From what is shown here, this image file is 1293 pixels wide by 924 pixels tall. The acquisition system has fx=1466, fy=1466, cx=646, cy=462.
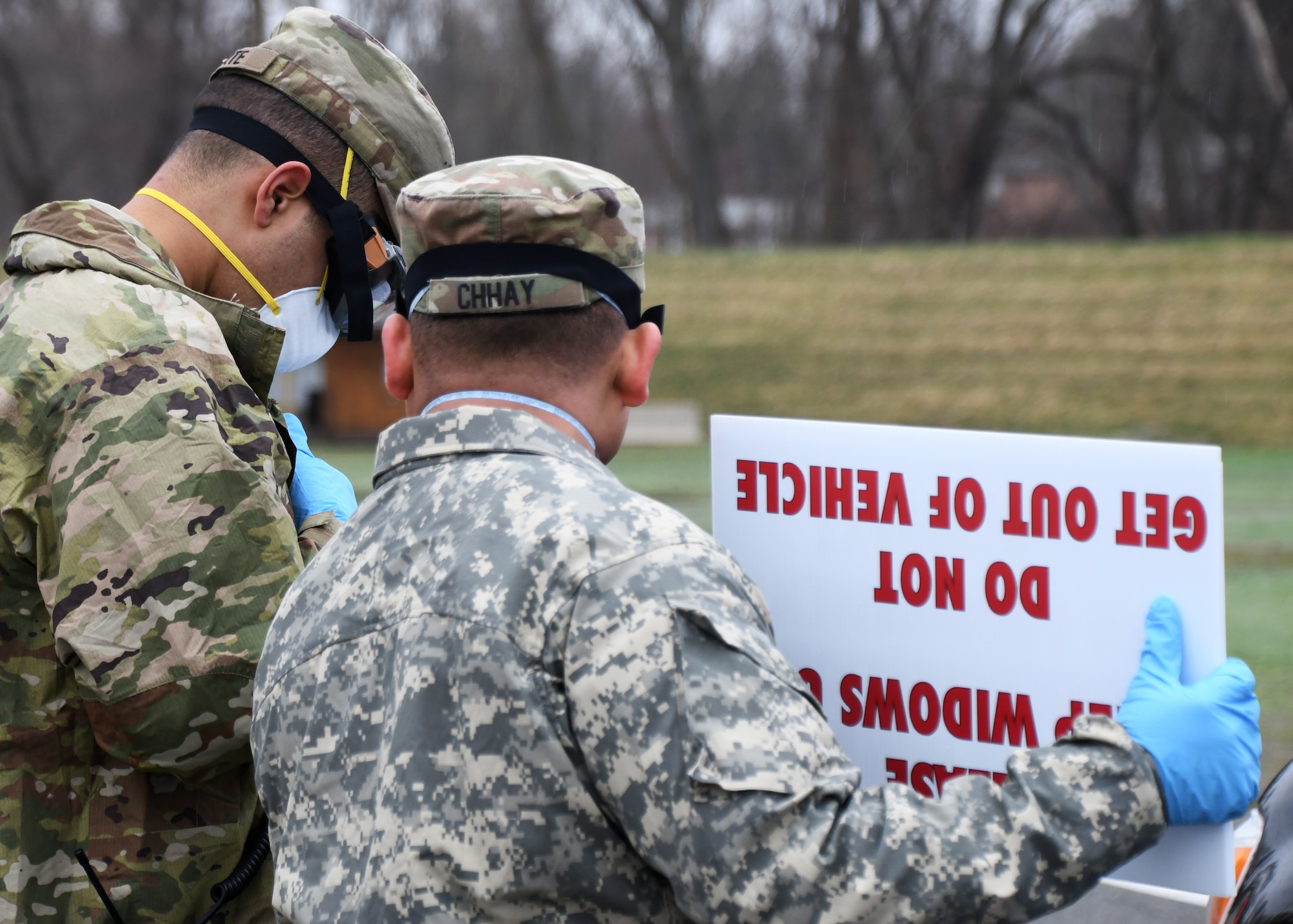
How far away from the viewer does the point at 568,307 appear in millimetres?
1610

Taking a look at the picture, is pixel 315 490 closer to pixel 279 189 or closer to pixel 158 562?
pixel 279 189

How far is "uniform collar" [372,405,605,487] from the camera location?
159 cm

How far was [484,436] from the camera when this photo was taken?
5.24 feet

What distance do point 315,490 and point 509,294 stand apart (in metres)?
1.29

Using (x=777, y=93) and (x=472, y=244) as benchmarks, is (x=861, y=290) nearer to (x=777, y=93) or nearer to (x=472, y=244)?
(x=472, y=244)

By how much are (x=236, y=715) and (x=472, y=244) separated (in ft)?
2.91

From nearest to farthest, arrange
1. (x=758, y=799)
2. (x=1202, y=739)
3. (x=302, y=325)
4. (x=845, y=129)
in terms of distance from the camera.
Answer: (x=758, y=799) < (x=1202, y=739) < (x=302, y=325) < (x=845, y=129)

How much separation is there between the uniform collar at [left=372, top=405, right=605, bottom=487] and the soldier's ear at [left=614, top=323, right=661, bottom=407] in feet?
0.33

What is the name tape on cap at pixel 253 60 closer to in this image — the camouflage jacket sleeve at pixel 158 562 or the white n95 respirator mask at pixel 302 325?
the white n95 respirator mask at pixel 302 325

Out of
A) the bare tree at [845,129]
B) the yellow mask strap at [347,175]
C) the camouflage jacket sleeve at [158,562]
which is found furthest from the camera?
the bare tree at [845,129]

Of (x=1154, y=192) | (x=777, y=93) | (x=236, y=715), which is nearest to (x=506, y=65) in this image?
(x=777, y=93)

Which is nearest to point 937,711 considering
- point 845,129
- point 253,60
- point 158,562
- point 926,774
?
point 926,774

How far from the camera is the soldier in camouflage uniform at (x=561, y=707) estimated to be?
1.39 metres

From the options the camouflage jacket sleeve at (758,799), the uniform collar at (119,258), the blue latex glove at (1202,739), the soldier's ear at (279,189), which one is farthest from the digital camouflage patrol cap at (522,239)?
the soldier's ear at (279,189)
